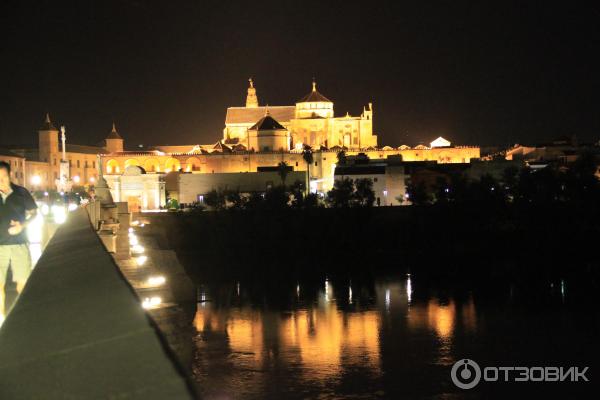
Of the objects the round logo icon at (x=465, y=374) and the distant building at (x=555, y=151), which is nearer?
the round logo icon at (x=465, y=374)

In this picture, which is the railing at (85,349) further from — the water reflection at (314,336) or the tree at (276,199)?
the tree at (276,199)

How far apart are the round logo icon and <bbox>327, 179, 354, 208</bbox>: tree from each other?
20.2 meters

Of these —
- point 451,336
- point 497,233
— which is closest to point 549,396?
point 451,336

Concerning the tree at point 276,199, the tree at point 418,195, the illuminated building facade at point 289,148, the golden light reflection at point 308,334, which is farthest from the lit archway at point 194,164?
the golden light reflection at point 308,334

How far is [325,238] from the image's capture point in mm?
31531

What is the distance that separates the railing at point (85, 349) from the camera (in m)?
1.86

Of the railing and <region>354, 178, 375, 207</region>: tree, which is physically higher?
<region>354, 178, 375, 207</region>: tree

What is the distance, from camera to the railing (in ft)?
6.10

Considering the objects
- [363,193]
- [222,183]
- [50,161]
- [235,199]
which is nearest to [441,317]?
[363,193]

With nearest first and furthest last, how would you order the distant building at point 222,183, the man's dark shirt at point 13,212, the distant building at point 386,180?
1. the man's dark shirt at point 13,212
2. the distant building at point 386,180
3. the distant building at point 222,183

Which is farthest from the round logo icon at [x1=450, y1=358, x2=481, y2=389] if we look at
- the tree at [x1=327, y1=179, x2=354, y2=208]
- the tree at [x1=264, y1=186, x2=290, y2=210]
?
the tree at [x1=264, y1=186, x2=290, y2=210]

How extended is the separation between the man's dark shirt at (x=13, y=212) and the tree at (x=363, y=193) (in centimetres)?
2862

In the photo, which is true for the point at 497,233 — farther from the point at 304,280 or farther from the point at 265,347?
the point at 265,347

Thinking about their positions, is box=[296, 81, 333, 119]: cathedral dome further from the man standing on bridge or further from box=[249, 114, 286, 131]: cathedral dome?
the man standing on bridge
